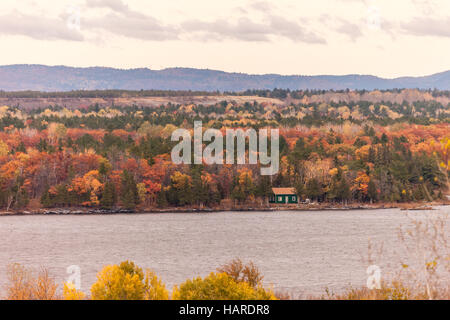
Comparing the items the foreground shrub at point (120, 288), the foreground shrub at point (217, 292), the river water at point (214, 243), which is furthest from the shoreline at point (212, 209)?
the foreground shrub at point (217, 292)

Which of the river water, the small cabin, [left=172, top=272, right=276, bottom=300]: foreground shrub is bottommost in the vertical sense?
the small cabin

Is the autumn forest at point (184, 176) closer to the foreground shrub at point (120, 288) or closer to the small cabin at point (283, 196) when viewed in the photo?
the small cabin at point (283, 196)

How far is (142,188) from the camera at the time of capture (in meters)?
104

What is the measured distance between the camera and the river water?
46.2m

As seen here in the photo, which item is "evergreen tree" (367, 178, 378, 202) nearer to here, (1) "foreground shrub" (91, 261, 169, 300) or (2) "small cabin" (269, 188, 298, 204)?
(2) "small cabin" (269, 188, 298, 204)

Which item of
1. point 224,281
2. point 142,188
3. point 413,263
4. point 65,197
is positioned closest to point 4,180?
point 65,197

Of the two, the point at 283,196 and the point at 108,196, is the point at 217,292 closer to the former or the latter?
the point at 108,196

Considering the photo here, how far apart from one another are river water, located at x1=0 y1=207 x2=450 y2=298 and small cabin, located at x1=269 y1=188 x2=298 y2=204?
28.1ft

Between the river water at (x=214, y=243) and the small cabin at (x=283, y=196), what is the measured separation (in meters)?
8.57

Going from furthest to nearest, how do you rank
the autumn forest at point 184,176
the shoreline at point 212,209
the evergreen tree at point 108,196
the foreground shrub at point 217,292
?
1. the autumn forest at point 184,176
2. the evergreen tree at point 108,196
3. the shoreline at point 212,209
4. the foreground shrub at point 217,292

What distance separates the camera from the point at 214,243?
66500 mm

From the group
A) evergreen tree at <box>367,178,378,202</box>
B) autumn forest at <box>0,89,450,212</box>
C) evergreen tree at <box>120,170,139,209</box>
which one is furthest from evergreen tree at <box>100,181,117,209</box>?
evergreen tree at <box>367,178,378,202</box>

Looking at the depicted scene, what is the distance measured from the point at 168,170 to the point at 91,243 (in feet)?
136

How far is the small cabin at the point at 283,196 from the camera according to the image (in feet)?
363
